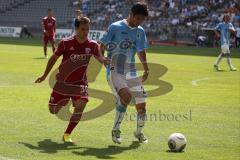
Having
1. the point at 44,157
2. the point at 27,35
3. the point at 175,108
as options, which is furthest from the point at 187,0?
the point at 44,157

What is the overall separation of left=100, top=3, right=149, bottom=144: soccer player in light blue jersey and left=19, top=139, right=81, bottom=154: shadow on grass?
0.89 m

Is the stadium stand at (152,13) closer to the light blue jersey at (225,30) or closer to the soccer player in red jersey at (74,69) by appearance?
the light blue jersey at (225,30)

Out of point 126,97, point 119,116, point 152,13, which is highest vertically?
point 126,97

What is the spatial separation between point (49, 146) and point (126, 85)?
1.74 m

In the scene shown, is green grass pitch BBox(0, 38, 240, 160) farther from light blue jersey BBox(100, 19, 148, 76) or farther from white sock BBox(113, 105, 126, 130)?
light blue jersey BBox(100, 19, 148, 76)

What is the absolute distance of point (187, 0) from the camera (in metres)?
50.1

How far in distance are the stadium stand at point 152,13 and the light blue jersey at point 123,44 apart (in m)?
34.8

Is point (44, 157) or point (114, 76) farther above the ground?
point (114, 76)

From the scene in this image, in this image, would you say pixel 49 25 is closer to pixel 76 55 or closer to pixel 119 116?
pixel 76 55

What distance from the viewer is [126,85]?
10.6m

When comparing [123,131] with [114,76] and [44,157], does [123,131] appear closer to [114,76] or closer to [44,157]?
[114,76]

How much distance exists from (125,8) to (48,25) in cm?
2189

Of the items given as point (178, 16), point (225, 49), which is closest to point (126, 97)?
point (225, 49)

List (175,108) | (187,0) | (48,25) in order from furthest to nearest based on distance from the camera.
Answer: (187,0)
(48,25)
(175,108)
